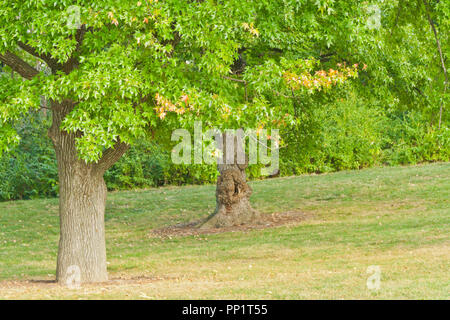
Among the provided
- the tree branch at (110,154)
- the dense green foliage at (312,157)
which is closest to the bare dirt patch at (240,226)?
the dense green foliage at (312,157)

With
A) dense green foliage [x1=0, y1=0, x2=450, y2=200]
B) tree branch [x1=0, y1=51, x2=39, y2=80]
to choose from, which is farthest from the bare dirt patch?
tree branch [x1=0, y1=51, x2=39, y2=80]

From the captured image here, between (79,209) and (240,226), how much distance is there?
684cm

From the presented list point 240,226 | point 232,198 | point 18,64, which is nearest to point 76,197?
point 18,64

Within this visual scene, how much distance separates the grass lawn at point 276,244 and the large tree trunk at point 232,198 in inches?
40.6

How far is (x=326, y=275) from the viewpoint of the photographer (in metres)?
10.1

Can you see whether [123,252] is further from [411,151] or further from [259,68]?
[411,151]

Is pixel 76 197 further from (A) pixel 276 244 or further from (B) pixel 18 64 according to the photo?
(A) pixel 276 244

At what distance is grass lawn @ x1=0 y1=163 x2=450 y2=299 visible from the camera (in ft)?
30.0

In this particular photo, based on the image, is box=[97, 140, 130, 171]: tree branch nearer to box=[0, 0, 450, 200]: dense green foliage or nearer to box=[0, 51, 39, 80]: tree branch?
box=[0, 0, 450, 200]: dense green foliage

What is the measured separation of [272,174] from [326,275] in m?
15.4

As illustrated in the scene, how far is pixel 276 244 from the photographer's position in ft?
46.9

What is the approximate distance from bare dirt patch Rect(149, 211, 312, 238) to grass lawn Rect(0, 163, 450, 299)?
0.34m

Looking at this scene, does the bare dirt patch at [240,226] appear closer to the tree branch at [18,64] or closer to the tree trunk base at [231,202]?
the tree trunk base at [231,202]

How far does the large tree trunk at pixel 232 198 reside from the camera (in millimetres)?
17141
